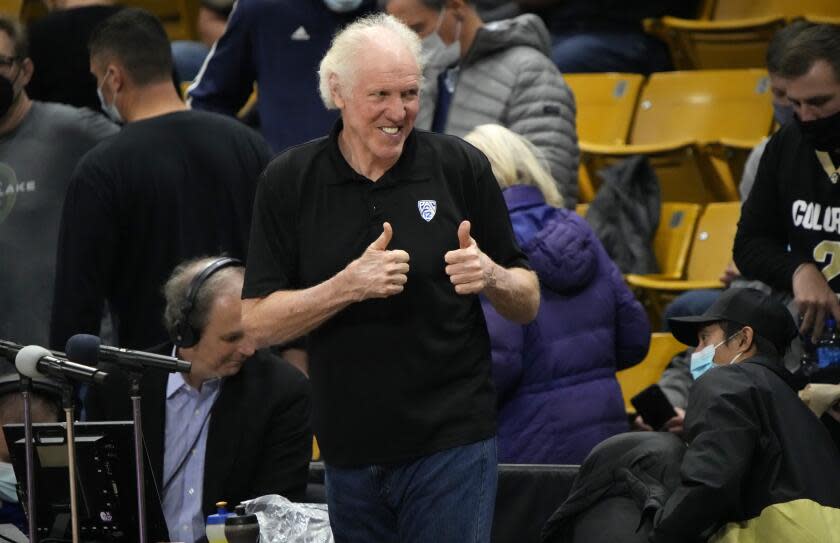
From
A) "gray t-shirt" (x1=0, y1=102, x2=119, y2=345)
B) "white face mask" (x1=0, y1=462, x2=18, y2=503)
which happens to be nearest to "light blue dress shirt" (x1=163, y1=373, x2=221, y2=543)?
"white face mask" (x1=0, y1=462, x2=18, y2=503)

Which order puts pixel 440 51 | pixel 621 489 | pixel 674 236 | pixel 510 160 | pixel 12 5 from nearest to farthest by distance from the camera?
pixel 621 489 → pixel 510 160 → pixel 440 51 → pixel 674 236 → pixel 12 5

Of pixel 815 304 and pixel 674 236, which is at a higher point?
pixel 815 304

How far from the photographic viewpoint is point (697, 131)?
8.27m

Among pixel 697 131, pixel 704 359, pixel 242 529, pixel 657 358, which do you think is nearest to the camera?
pixel 242 529

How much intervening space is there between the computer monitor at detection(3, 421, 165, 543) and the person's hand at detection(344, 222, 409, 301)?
0.83 m

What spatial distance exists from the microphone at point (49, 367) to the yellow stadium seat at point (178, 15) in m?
7.12

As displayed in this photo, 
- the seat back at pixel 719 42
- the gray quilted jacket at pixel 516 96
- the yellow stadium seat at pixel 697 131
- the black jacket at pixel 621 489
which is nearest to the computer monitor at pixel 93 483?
the black jacket at pixel 621 489

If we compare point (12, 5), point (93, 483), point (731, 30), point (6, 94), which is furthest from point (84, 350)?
point (12, 5)

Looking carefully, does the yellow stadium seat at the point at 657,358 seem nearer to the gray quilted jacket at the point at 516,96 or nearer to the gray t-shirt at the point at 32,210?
the gray quilted jacket at the point at 516,96

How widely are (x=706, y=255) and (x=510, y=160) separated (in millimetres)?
2568

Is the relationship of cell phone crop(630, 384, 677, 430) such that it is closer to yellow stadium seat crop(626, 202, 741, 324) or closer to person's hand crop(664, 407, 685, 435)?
person's hand crop(664, 407, 685, 435)

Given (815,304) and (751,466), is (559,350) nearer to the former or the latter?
(815,304)

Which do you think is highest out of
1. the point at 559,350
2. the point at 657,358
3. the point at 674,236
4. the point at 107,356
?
the point at 107,356

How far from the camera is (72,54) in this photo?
588 cm
